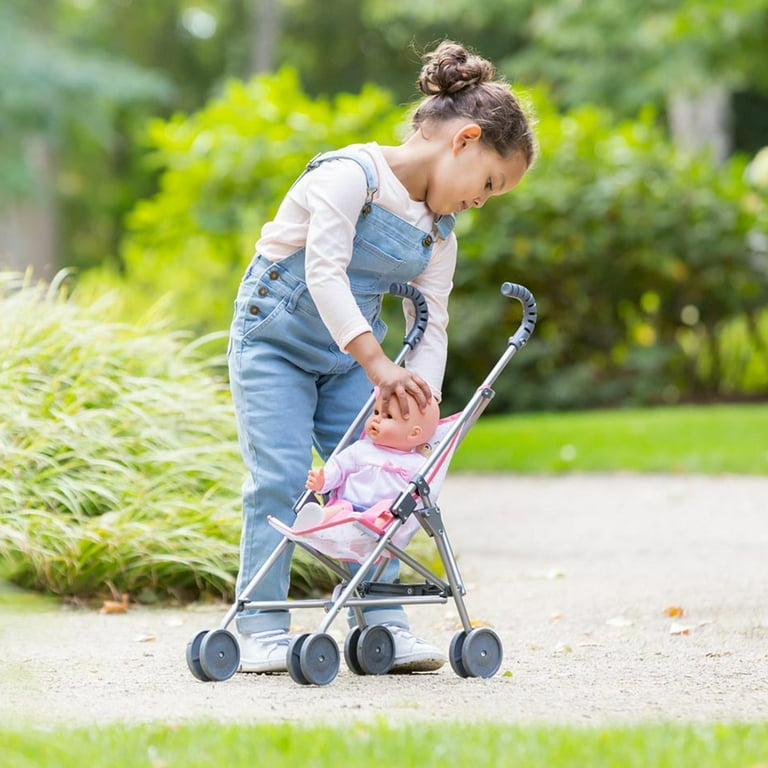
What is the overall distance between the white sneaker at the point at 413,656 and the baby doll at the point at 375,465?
1.38 feet

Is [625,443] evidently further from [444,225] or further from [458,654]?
[458,654]

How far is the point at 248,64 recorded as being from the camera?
25328 millimetres

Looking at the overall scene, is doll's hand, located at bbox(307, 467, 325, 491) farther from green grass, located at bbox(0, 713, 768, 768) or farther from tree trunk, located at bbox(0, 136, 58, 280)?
tree trunk, located at bbox(0, 136, 58, 280)

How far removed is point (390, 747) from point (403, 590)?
0.99 m

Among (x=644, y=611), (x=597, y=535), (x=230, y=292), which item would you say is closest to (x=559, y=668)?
(x=644, y=611)

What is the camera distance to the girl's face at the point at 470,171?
3.31 m

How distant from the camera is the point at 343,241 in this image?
321cm

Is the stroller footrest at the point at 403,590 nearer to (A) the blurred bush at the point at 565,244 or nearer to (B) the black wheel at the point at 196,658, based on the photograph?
(B) the black wheel at the point at 196,658

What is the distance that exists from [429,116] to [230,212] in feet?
25.6

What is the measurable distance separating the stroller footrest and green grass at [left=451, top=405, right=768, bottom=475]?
4.99 metres

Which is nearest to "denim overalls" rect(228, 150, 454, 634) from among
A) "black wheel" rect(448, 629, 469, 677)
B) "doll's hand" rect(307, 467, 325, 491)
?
"doll's hand" rect(307, 467, 325, 491)

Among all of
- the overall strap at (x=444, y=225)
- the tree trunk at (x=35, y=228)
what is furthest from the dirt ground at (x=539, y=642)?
the tree trunk at (x=35, y=228)

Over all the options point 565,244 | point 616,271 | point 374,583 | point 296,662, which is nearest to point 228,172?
point 565,244

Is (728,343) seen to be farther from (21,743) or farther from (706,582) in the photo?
(21,743)
